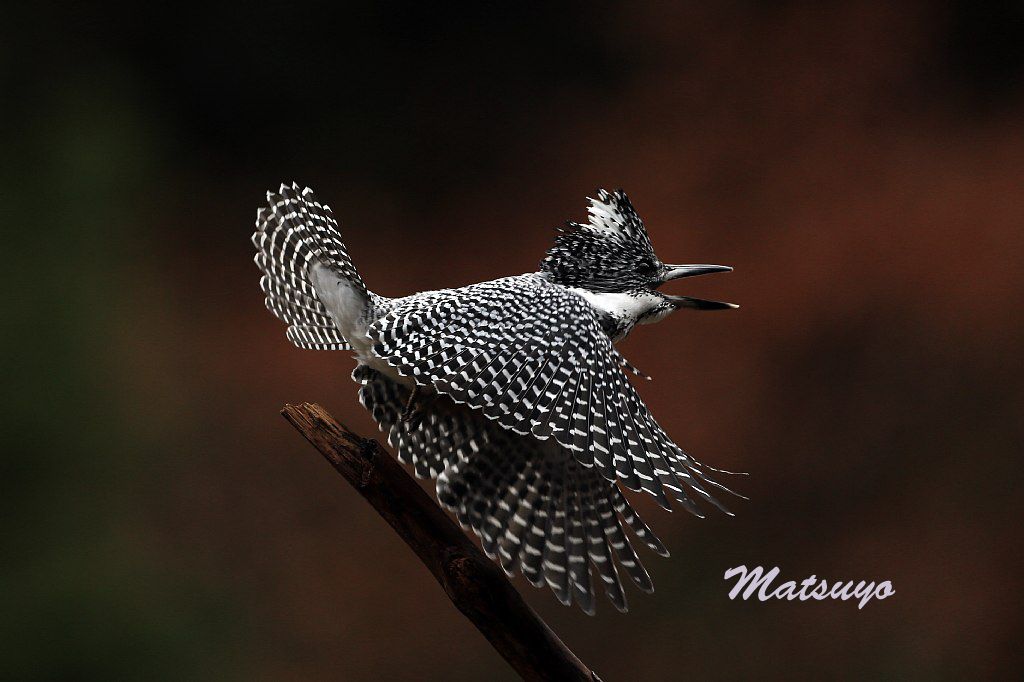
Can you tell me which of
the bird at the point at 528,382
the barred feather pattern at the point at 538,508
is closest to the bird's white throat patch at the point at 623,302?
the bird at the point at 528,382

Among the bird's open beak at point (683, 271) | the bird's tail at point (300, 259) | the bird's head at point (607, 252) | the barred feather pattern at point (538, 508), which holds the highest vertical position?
the bird's tail at point (300, 259)

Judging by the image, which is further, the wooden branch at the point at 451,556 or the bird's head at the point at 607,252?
the bird's head at the point at 607,252

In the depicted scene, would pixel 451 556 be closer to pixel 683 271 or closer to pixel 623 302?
pixel 623 302

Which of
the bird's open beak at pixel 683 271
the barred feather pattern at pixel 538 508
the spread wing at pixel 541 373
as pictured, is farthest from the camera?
the bird's open beak at pixel 683 271

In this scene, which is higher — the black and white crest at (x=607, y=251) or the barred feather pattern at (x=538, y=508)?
the black and white crest at (x=607, y=251)

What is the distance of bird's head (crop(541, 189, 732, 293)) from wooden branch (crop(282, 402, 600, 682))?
15.8 inches

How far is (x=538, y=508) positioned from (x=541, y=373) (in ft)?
0.75

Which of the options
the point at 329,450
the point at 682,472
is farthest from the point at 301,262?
the point at 682,472

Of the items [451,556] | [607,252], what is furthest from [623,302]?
[451,556]

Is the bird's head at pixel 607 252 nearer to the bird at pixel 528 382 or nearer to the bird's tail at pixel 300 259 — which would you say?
the bird at pixel 528 382

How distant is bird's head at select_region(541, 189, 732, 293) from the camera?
1.53 metres

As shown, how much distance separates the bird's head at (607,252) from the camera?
60.1 inches

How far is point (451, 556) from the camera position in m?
1.41

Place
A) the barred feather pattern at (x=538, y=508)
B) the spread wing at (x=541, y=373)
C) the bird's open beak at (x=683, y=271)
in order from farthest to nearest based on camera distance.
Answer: the bird's open beak at (x=683, y=271), the barred feather pattern at (x=538, y=508), the spread wing at (x=541, y=373)
